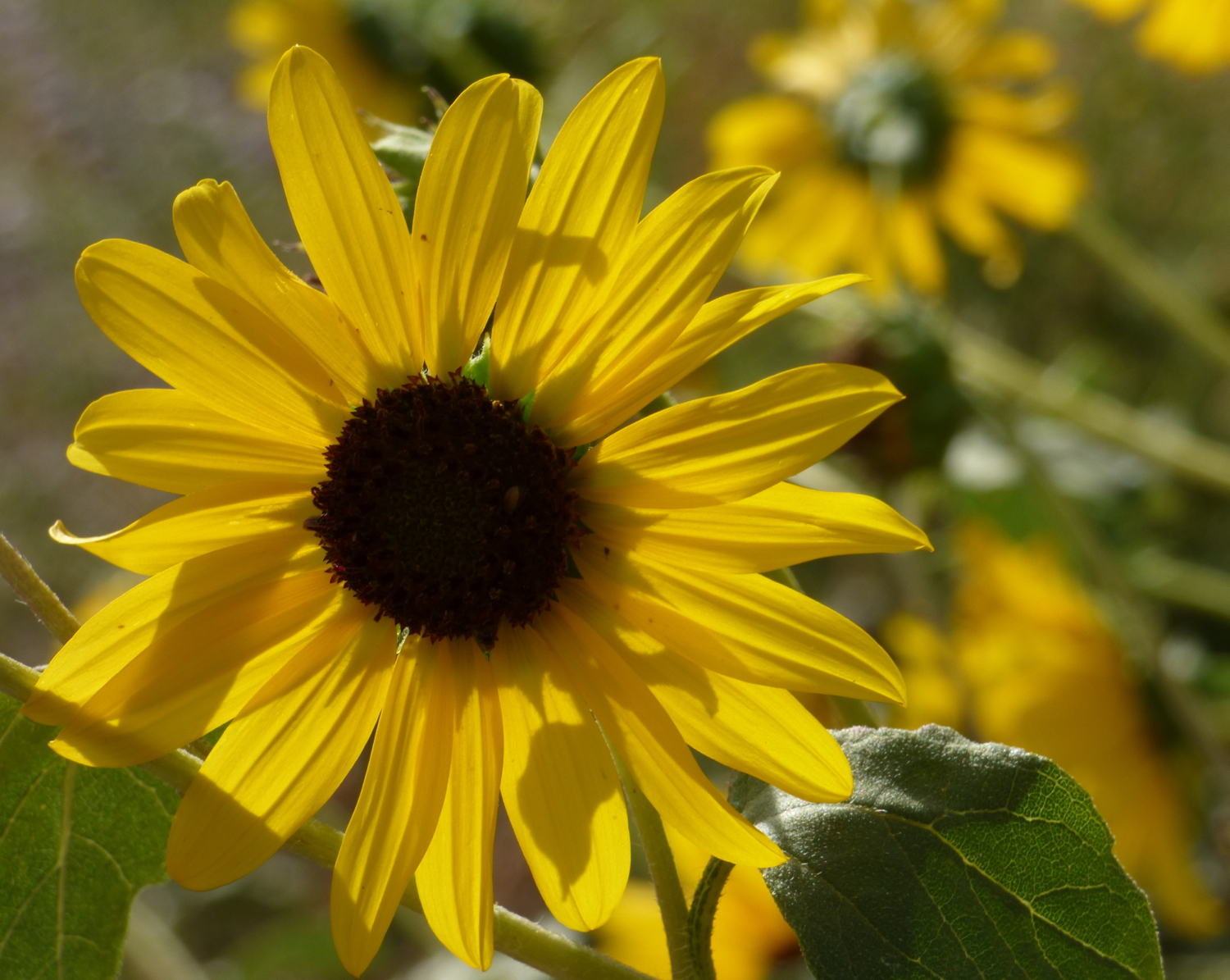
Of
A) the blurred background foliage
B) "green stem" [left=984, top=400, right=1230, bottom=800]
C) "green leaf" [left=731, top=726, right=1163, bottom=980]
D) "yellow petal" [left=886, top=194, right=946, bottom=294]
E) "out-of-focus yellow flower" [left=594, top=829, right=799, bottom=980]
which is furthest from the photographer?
"yellow petal" [left=886, top=194, right=946, bottom=294]

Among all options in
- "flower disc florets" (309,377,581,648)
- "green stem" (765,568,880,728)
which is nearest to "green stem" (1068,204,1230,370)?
"green stem" (765,568,880,728)

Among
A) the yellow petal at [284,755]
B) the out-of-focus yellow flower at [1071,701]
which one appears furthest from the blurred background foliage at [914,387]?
the yellow petal at [284,755]

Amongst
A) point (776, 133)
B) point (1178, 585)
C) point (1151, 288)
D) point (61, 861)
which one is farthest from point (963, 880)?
point (776, 133)

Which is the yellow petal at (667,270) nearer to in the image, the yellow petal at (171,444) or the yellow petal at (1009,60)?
the yellow petal at (171,444)

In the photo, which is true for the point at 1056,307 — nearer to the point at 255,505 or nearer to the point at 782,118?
the point at 782,118

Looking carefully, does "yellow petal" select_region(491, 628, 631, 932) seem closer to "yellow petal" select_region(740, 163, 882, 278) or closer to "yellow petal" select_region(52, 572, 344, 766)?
"yellow petal" select_region(52, 572, 344, 766)

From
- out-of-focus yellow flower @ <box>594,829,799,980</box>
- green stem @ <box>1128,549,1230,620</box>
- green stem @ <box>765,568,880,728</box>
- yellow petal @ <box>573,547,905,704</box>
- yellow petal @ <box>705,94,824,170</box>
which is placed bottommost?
green stem @ <box>1128,549,1230,620</box>
